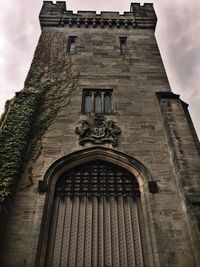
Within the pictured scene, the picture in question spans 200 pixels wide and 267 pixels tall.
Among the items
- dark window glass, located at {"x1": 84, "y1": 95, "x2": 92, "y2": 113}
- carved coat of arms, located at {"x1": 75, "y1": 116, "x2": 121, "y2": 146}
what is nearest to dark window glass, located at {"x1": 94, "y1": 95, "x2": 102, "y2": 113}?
dark window glass, located at {"x1": 84, "y1": 95, "x2": 92, "y2": 113}

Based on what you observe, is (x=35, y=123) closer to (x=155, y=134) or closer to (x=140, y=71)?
(x=155, y=134)

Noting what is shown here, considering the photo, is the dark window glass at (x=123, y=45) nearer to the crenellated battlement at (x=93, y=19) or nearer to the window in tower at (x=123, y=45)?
the window in tower at (x=123, y=45)

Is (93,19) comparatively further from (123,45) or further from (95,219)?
(95,219)

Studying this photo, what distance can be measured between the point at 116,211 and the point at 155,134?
2740 mm

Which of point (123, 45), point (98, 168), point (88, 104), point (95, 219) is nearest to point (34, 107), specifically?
point (88, 104)

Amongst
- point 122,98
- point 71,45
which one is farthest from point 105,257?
point 71,45

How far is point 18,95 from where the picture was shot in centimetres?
859

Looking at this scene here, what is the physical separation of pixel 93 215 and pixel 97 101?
4360 millimetres

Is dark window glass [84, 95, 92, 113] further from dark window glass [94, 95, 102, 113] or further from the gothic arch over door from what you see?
the gothic arch over door

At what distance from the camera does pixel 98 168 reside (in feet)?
23.5

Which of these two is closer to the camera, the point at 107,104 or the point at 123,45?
the point at 107,104

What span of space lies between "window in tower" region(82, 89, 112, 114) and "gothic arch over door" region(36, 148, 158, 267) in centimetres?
201

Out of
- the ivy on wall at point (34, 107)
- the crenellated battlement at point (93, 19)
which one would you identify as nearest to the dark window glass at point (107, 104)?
the ivy on wall at point (34, 107)

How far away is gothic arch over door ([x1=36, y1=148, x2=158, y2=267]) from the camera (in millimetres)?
5445
